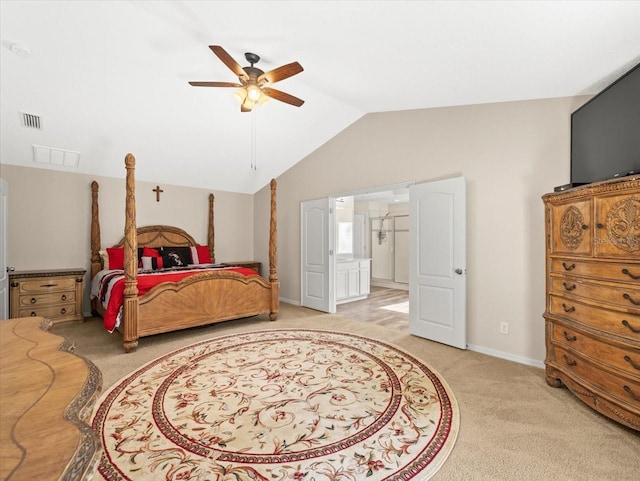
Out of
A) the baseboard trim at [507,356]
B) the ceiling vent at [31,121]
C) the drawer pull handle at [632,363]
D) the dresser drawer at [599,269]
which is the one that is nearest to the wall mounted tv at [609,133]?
the dresser drawer at [599,269]

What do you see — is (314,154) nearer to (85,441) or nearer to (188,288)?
(188,288)

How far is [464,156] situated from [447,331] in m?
2.03

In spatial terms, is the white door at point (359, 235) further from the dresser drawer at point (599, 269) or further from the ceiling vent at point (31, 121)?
the ceiling vent at point (31, 121)

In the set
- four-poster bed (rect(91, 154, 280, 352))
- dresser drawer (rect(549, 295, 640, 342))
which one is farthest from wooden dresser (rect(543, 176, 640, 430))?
A: four-poster bed (rect(91, 154, 280, 352))

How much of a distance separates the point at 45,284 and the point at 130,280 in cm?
175

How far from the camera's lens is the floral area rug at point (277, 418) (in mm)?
1638

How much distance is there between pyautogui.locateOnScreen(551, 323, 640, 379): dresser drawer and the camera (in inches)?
71.9

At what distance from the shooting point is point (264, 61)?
307 cm

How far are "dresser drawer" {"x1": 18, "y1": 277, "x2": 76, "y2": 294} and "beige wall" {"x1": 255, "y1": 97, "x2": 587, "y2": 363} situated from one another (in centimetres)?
464

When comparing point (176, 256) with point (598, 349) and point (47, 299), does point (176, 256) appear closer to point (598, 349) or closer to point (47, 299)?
point (47, 299)

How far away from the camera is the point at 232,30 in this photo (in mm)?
2588

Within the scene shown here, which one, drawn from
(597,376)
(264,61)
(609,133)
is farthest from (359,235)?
(597,376)

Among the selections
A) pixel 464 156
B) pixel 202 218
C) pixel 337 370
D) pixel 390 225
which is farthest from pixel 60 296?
pixel 390 225

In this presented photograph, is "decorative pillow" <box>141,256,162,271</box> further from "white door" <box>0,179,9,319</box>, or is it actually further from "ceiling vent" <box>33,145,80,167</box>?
"ceiling vent" <box>33,145,80,167</box>
